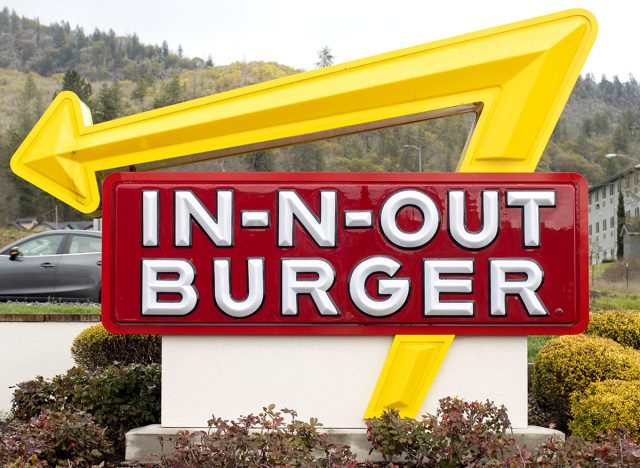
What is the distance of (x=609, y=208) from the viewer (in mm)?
66938

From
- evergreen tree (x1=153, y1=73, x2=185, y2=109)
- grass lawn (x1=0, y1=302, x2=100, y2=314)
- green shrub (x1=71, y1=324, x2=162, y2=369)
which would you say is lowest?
green shrub (x1=71, y1=324, x2=162, y2=369)

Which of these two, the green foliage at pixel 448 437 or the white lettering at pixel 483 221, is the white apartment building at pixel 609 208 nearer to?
the white lettering at pixel 483 221

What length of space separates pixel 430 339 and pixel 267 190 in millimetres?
1714

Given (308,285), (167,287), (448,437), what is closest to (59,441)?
(167,287)

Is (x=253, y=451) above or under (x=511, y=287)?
under

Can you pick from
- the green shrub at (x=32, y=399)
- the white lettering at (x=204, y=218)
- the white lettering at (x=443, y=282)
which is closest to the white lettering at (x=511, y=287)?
the white lettering at (x=443, y=282)

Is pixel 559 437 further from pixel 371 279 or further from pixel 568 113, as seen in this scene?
pixel 568 113

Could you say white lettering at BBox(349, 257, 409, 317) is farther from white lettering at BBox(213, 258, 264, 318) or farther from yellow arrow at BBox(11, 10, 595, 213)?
yellow arrow at BBox(11, 10, 595, 213)

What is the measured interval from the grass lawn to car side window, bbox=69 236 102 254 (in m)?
0.93

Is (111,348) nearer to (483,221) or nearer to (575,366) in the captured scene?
(483,221)

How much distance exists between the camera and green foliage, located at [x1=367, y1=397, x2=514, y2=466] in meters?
4.79

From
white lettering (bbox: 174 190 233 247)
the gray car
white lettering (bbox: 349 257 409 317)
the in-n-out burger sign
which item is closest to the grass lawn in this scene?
the gray car

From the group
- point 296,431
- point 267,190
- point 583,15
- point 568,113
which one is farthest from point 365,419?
point 568,113

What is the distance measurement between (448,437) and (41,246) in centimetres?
974
